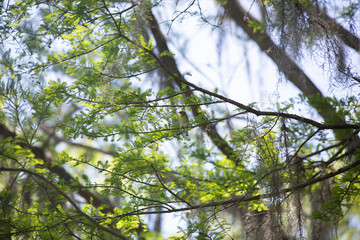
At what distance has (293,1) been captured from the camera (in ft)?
6.53

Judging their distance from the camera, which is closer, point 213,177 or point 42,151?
point 213,177

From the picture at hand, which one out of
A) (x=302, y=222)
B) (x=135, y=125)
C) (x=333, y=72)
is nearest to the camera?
(x=333, y=72)

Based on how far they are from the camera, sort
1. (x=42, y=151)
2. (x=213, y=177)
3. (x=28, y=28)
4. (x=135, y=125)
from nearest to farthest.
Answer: (x=135, y=125), (x=28, y=28), (x=213, y=177), (x=42, y=151)

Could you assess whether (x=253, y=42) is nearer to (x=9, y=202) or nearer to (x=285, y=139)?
(x=285, y=139)

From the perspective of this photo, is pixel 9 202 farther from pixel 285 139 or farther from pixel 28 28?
pixel 285 139

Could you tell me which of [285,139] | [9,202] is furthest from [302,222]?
[9,202]

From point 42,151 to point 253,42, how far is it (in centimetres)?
248

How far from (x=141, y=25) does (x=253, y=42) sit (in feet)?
6.66

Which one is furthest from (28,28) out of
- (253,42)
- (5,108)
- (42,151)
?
(253,42)

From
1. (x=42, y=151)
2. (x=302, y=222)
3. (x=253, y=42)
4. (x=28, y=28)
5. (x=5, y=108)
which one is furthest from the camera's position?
(x=253, y=42)

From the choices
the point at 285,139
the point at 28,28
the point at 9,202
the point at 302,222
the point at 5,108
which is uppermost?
the point at 28,28

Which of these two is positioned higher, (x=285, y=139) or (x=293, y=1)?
(x=293, y=1)

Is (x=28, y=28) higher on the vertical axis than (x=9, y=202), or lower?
higher

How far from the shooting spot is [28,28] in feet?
9.64
